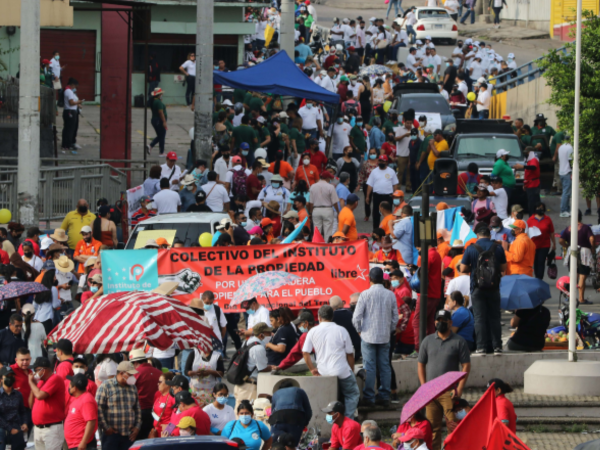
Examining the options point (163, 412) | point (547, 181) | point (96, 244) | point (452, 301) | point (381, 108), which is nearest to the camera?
point (163, 412)

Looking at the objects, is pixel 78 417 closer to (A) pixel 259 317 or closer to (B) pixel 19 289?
(B) pixel 19 289

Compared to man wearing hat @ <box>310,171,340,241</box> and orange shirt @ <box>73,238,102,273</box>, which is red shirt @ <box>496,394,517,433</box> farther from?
man wearing hat @ <box>310,171,340,241</box>

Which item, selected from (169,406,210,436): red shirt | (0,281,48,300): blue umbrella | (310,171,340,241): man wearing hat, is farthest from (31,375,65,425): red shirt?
(310,171,340,241): man wearing hat

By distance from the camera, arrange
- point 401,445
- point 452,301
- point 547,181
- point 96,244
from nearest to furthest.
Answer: point 401,445 → point 452,301 → point 96,244 → point 547,181

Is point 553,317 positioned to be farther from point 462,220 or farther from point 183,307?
point 183,307

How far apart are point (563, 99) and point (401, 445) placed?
12440mm

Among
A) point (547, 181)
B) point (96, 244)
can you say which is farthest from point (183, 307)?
point (547, 181)

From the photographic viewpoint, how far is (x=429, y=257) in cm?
1370

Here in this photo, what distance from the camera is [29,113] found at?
17.0 meters

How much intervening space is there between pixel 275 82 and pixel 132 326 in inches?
537

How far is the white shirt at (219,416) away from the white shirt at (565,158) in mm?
14600

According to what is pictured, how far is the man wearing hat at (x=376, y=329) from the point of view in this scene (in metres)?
12.3

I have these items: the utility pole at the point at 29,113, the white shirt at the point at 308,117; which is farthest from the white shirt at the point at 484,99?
the utility pole at the point at 29,113

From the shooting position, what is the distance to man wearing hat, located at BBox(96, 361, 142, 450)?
1048cm
